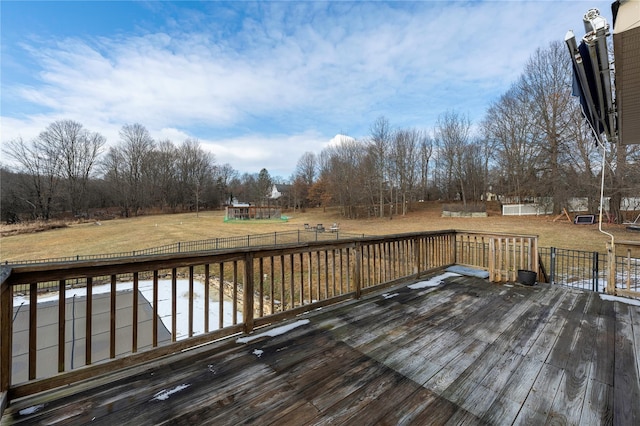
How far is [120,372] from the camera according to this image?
183cm

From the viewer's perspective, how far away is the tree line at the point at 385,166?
56.0 ft

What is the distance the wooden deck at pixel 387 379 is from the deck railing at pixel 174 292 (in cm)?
18

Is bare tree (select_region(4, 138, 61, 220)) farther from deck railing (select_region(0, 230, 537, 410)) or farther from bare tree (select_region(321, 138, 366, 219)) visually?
bare tree (select_region(321, 138, 366, 219))

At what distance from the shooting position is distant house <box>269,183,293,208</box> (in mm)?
45272

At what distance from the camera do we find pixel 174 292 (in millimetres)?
2201

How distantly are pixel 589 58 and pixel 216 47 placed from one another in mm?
9903

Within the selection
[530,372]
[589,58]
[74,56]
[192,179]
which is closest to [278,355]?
[530,372]

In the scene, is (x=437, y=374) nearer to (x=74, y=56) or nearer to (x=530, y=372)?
(x=530, y=372)

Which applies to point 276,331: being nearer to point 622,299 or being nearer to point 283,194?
point 622,299

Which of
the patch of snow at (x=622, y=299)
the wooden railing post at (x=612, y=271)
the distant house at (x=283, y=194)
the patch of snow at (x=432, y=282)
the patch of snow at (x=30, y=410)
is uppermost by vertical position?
the distant house at (x=283, y=194)

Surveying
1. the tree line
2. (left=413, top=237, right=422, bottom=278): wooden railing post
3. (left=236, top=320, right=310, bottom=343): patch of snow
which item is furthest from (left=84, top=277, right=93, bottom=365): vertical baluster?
the tree line

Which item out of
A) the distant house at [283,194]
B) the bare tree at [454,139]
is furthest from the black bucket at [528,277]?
the distant house at [283,194]

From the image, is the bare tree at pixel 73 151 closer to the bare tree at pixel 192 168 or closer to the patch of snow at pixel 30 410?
the bare tree at pixel 192 168

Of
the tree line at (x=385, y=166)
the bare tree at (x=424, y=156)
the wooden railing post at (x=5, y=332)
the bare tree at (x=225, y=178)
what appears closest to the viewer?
the wooden railing post at (x=5, y=332)
